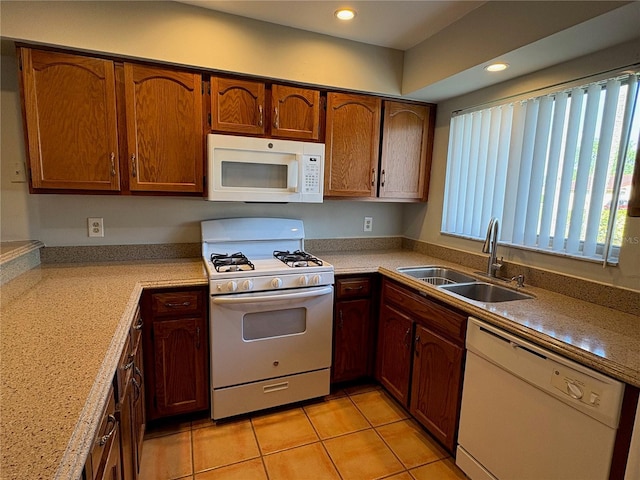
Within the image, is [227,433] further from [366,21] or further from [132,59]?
[366,21]

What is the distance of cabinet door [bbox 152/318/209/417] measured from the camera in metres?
1.95

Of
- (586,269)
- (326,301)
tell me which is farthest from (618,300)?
(326,301)

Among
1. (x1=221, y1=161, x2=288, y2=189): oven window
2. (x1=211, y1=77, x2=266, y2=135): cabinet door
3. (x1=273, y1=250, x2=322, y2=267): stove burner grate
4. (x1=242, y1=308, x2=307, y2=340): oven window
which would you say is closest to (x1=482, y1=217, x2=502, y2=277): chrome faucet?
(x1=273, y1=250, x2=322, y2=267): stove burner grate

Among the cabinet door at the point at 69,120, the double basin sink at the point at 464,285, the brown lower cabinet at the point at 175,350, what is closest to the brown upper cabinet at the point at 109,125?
the cabinet door at the point at 69,120

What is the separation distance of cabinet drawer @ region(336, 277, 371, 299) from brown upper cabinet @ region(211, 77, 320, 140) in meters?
0.98

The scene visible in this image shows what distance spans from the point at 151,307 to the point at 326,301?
1.00 metres

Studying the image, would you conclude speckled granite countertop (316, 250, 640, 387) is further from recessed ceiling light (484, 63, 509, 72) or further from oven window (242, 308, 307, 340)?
recessed ceiling light (484, 63, 509, 72)

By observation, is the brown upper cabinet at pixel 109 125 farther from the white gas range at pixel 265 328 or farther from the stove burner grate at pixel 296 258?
the stove burner grate at pixel 296 258

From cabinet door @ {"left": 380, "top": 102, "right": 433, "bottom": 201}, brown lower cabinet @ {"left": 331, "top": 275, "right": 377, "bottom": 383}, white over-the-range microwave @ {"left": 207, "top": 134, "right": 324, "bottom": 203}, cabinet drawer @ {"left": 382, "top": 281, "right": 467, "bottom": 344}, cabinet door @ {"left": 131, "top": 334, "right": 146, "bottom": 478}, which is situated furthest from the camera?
cabinet door @ {"left": 380, "top": 102, "right": 433, "bottom": 201}

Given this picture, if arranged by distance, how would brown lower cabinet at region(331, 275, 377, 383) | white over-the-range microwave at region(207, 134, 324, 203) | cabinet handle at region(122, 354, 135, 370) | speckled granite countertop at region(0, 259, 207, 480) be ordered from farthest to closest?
1. brown lower cabinet at region(331, 275, 377, 383)
2. white over-the-range microwave at region(207, 134, 324, 203)
3. cabinet handle at region(122, 354, 135, 370)
4. speckled granite countertop at region(0, 259, 207, 480)

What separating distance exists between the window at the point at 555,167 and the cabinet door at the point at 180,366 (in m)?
1.90

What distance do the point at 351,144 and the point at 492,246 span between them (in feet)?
3.72

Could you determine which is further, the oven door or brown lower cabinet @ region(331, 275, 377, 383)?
brown lower cabinet @ region(331, 275, 377, 383)

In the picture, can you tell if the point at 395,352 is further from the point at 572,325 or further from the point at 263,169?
the point at 263,169
